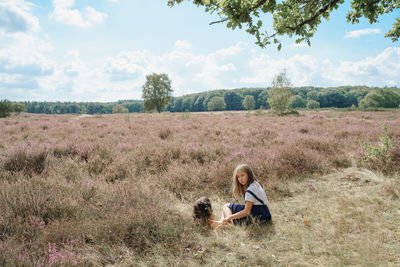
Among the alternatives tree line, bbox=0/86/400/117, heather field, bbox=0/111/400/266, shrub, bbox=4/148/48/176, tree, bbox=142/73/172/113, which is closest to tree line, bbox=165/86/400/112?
tree line, bbox=0/86/400/117

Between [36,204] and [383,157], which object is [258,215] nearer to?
[36,204]

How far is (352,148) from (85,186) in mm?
8553

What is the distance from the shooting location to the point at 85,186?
12.8ft

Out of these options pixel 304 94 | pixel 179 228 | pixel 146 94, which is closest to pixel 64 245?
pixel 179 228

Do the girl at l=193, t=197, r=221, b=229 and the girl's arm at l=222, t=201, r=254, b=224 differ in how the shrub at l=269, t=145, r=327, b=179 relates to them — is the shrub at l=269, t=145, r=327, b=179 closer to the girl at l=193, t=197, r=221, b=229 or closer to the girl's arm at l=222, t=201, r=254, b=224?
the girl's arm at l=222, t=201, r=254, b=224

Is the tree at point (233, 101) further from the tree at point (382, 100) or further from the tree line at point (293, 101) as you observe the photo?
the tree at point (382, 100)

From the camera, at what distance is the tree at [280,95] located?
30.1 m

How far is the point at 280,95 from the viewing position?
99.3 feet

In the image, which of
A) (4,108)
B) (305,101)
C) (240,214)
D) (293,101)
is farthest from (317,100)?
(240,214)

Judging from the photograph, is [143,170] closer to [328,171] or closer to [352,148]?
[328,171]

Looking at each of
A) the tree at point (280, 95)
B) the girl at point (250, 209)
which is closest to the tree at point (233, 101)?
the tree at point (280, 95)

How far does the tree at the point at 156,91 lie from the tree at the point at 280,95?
87.3 feet

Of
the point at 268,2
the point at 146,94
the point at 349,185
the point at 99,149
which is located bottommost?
the point at 349,185

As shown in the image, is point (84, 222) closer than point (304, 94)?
Yes
